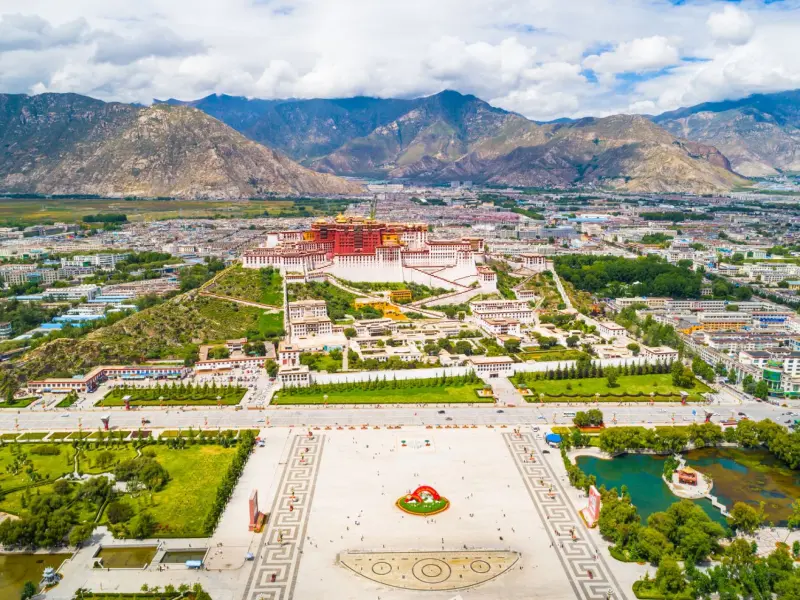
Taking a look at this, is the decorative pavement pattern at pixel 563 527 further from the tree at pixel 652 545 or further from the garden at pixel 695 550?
the tree at pixel 652 545

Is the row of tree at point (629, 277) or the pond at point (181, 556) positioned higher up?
the row of tree at point (629, 277)

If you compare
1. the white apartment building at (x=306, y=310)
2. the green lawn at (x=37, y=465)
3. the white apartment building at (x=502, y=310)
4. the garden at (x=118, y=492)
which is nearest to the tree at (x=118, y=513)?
the garden at (x=118, y=492)

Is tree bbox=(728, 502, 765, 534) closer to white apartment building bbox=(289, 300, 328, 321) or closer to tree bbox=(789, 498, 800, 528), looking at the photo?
tree bbox=(789, 498, 800, 528)

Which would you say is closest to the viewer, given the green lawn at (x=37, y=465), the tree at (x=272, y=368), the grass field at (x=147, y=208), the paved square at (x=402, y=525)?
the paved square at (x=402, y=525)

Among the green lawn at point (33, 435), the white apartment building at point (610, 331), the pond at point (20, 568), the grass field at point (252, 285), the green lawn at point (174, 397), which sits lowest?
the pond at point (20, 568)

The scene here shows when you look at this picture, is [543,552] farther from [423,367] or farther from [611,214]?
[611,214]

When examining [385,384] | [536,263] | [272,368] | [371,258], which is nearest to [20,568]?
[272,368]

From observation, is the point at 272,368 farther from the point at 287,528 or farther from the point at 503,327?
the point at 503,327
